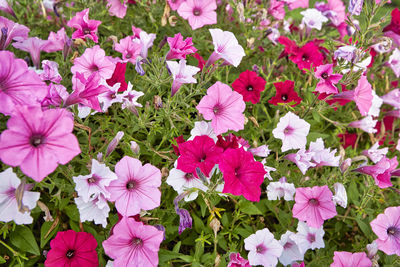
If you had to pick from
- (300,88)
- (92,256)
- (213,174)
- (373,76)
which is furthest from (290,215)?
(373,76)

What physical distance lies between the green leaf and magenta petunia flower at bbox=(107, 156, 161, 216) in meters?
0.46

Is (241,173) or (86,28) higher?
(86,28)

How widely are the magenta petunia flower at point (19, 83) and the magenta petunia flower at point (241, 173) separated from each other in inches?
26.3

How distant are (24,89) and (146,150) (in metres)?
0.68

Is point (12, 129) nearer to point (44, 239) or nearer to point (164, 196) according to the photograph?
point (44, 239)

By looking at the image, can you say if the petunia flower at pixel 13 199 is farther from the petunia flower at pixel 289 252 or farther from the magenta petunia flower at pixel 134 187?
the petunia flower at pixel 289 252

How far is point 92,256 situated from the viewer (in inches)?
53.9

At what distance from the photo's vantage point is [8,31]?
4.57 feet

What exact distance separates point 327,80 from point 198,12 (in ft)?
2.76

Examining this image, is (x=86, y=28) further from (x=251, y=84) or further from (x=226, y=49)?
(x=251, y=84)

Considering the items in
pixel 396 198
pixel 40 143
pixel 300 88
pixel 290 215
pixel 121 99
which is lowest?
pixel 396 198

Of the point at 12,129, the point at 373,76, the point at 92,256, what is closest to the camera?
the point at 12,129

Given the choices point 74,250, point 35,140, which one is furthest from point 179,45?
point 74,250

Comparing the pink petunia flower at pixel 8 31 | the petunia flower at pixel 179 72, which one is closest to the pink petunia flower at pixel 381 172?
the petunia flower at pixel 179 72
